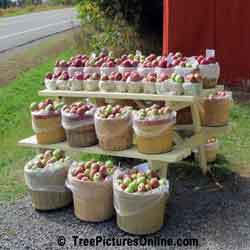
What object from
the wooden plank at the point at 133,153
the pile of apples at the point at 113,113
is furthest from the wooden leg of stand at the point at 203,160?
the pile of apples at the point at 113,113

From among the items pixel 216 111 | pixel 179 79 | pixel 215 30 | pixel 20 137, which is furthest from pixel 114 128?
pixel 215 30

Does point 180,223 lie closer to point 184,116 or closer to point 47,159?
point 47,159

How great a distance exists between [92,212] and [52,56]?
34.4 ft

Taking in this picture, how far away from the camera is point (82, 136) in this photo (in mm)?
4535

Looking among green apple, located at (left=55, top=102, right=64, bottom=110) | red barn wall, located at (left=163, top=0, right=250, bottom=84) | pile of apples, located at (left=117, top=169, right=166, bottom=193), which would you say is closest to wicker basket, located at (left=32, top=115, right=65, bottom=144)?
green apple, located at (left=55, top=102, right=64, bottom=110)

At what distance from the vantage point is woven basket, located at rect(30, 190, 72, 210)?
14.2 feet

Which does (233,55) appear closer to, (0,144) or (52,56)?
(0,144)

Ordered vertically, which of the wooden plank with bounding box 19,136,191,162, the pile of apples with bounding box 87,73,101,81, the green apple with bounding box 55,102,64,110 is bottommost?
the wooden plank with bounding box 19,136,191,162

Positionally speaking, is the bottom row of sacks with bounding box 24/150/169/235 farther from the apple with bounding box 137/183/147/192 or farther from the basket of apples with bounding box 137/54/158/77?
the basket of apples with bounding box 137/54/158/77

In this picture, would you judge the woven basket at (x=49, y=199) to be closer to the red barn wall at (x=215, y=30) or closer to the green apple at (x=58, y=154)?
the green apple at (x=58, y=154)

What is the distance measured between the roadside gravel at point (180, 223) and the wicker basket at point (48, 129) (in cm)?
59

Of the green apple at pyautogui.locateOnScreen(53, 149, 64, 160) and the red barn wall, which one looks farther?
the red barn wall

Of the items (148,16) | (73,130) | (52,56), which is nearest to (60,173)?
(73,130)

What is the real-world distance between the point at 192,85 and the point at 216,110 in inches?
29.8
